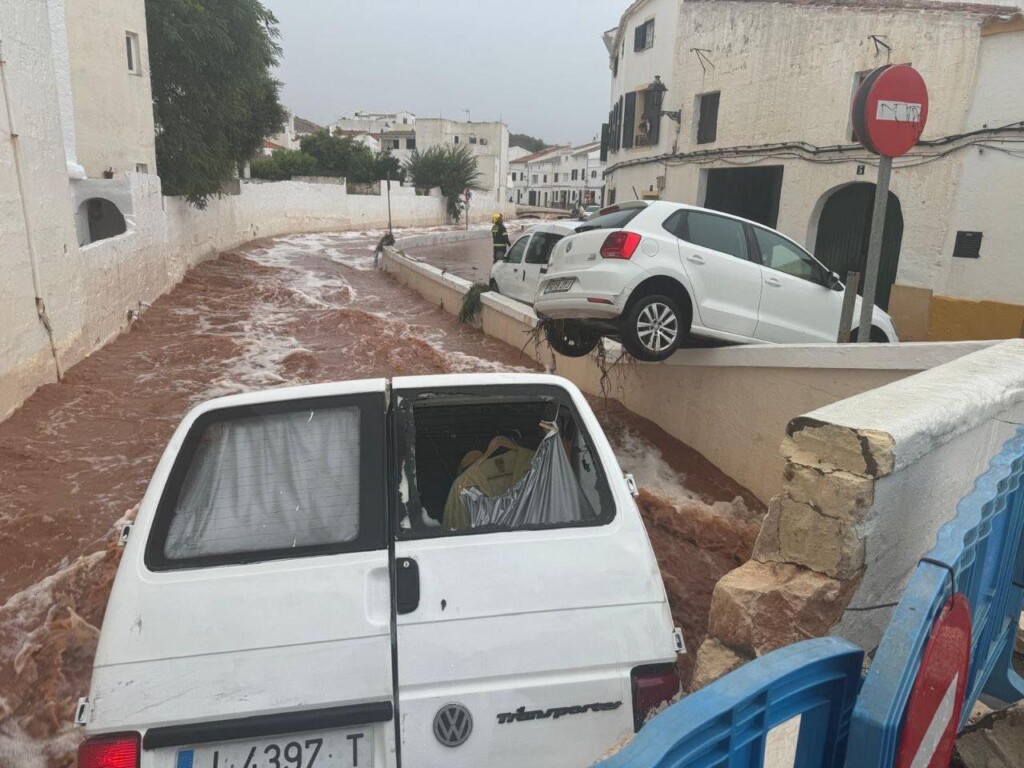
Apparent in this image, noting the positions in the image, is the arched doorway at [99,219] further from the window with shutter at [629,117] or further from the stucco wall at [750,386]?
the window with shutter at [629,117]

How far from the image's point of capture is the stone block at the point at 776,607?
238cm

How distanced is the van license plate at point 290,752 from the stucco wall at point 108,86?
20.6m

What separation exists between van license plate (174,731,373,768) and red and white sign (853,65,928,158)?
5.74 meters

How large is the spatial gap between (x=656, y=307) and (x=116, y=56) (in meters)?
19.3

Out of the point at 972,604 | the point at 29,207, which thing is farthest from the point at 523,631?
the point at 29,207

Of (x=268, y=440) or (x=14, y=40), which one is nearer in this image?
(x=268, y=440)

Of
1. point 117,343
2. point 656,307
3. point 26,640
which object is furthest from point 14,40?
point 656,307

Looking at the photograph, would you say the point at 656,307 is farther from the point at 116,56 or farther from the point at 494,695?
the point at 116,56

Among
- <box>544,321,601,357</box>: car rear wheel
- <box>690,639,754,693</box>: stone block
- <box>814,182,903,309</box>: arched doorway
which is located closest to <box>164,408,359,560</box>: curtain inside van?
<box>690,639,754,693</box>: stone block

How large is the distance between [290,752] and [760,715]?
145 centimetres

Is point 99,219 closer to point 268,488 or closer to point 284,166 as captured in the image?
point 268,488

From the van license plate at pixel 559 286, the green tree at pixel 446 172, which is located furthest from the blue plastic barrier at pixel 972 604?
the green tree at pixel 446 172

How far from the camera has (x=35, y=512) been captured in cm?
668

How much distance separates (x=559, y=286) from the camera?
7.59 meters
